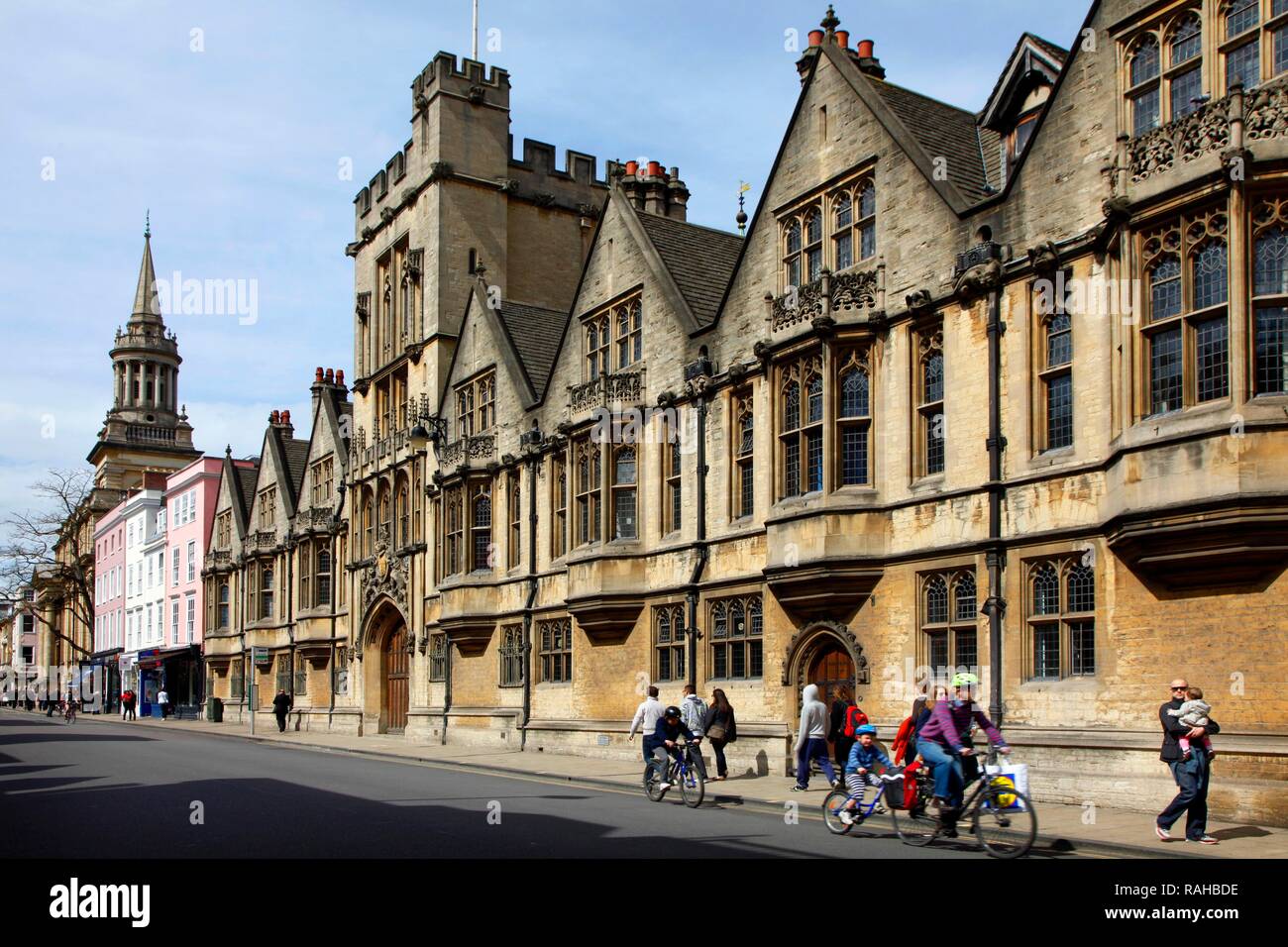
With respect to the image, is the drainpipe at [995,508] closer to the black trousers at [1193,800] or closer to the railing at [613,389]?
the black trousers at [1193,800]

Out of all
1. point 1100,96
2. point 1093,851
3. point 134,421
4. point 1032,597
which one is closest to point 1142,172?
point 1100,96

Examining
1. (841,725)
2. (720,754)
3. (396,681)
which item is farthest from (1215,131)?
(396,681)

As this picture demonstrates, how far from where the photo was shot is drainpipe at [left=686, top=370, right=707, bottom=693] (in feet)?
87.7

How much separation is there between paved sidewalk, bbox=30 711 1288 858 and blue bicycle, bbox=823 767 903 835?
1716 millimetres

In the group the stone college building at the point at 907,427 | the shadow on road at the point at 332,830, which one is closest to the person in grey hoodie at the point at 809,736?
the stone college building at the point at 907,427

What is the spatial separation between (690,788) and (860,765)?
4605 millimetres

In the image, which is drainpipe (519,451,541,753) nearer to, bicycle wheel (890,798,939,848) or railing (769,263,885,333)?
railing (769,263,885,333)

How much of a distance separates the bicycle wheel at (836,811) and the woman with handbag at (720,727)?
7195 mm

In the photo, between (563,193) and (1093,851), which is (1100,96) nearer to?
(1093,851)

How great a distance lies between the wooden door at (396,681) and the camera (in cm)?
Result: 4350

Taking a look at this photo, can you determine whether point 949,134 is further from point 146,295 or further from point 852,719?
point 146,295

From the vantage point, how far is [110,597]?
9031 cm

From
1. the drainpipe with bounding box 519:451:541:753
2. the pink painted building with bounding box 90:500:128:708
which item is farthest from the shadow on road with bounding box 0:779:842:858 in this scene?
the pink painted building with bounding box 90:500:128:708

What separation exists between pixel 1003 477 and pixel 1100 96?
560 cm
